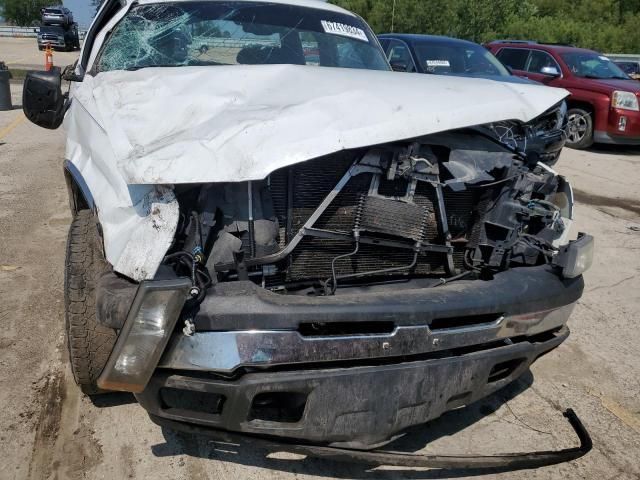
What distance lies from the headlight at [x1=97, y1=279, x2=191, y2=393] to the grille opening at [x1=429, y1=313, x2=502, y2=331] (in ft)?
3.25

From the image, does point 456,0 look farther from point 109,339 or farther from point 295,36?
point 109,339

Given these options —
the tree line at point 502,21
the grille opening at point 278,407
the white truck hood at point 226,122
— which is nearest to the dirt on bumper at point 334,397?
the grille opening at point 278,407

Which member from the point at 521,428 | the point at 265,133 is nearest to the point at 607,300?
the point at 521,428

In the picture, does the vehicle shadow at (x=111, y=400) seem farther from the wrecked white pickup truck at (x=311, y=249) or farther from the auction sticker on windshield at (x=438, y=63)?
the auction sticker on windshield at (x=438, y=63)

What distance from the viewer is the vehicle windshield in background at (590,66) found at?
11062 mm

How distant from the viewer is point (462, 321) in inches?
96.3

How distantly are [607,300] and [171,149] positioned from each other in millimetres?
3670

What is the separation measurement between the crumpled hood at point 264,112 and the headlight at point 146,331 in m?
0.42

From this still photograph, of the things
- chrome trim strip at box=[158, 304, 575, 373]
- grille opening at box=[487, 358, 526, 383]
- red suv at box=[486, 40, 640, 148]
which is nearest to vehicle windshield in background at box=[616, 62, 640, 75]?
red suv at box=[486, 40, 640, 148]

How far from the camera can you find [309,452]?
2.27 meters

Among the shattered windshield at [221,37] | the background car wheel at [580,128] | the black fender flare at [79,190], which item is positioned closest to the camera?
the black fender flare at [79,190]

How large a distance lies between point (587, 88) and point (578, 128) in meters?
0.75

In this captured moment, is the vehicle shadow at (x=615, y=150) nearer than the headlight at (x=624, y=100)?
No

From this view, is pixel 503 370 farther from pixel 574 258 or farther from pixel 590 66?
pixel 590 66
